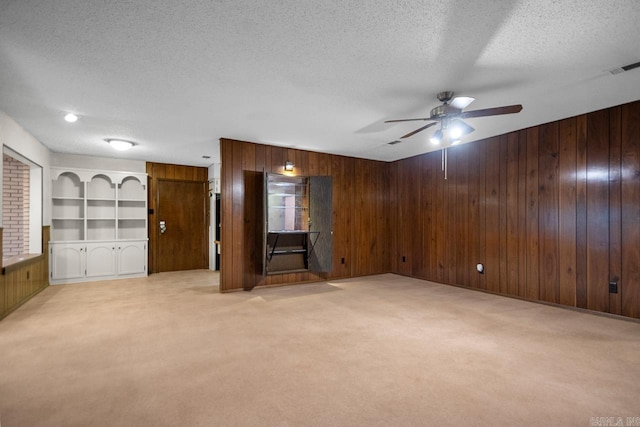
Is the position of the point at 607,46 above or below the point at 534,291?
above

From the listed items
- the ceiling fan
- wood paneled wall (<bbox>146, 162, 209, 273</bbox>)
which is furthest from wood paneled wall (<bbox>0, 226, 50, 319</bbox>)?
the ceiling fan

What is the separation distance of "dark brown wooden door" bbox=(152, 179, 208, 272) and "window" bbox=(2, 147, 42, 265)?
202cm

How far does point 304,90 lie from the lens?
3094 millimetres

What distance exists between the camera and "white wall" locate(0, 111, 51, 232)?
368cm

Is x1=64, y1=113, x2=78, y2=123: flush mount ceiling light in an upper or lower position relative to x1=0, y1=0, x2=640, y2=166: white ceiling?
lower

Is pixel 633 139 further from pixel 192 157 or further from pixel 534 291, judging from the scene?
pixel 192 157

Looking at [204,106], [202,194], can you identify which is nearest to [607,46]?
[204,106]

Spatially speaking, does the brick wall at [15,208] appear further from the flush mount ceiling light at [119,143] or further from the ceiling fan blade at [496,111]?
the ceiling fan blade at [496,111]

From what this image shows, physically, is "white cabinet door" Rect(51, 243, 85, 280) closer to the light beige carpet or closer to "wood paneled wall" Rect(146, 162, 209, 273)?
"wood paneled wall" Rect(146, 162, 209, 273)

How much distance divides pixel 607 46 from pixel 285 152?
4238mm

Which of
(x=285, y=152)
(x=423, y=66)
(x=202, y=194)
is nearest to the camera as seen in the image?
(x=423, y=66)

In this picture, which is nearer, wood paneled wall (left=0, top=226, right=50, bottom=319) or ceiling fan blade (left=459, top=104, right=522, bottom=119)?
ceiling fan blade (left=459, top=104, right=522, bottom=119)

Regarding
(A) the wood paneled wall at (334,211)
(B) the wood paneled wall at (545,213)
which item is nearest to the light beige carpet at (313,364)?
(B) the wood paneled wall at (545,213)

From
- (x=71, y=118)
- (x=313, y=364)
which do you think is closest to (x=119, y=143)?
(x=71, y=118)
